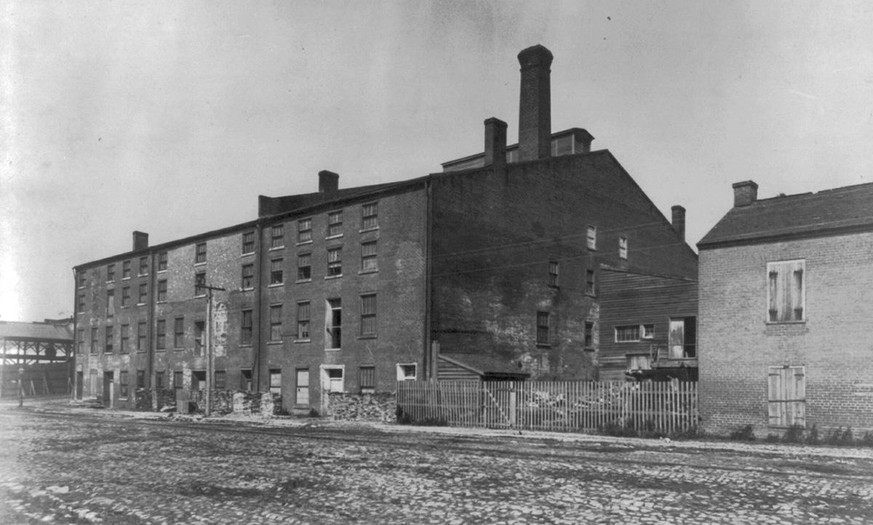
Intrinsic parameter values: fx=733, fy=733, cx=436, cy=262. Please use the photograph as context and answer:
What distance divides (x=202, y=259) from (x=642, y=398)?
28.2m

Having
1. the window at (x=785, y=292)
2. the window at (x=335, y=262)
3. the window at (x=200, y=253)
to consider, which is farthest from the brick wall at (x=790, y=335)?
the window at (x=200, y=253)

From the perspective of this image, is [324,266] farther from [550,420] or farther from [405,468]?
[405,468]

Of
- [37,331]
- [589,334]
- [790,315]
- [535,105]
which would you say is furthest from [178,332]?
[37,331]

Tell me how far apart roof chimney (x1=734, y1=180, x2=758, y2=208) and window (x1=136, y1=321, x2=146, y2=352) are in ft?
117

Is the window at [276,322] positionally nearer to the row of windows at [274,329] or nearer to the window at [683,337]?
the row of windows at [274,329]

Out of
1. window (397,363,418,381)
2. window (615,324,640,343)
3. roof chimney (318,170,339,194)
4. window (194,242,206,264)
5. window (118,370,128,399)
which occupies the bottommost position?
window (118,370,128,399)

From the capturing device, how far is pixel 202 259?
136 feet

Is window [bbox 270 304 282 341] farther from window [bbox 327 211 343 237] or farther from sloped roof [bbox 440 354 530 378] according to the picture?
sloped roof [bbox 440 354 530 378]

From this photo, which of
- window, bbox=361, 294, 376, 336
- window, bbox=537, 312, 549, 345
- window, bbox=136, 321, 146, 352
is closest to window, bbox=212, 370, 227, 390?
window, bbox=136, 321, 146, 352

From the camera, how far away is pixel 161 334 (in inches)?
1714

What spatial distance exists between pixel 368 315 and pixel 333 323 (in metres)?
2.69

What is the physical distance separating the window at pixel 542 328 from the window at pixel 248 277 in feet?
48.5

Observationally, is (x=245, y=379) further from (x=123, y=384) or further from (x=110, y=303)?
(x=110, y=303)

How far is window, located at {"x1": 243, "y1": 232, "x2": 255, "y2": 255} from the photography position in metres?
38.3
